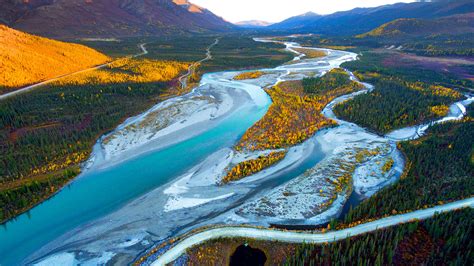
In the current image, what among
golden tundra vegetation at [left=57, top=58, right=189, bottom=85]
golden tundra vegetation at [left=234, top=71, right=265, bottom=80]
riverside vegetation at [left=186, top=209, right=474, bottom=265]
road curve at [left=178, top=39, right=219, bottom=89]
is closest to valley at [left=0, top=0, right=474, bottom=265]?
riverside vegetation at [left=186, top=209, right=474, bottom=265]

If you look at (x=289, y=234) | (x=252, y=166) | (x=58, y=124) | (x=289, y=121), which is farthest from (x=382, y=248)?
(x=58, y=124)

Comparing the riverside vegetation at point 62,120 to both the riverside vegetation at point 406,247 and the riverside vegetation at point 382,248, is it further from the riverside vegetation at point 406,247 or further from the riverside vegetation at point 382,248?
the riverside vegetation at point 406,247

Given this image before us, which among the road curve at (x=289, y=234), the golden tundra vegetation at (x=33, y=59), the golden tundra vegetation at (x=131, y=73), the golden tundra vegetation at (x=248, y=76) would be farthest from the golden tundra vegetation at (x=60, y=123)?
the golden tundra vegetation at (x=248, y=76)

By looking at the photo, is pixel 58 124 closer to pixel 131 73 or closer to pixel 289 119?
pixel 131 73

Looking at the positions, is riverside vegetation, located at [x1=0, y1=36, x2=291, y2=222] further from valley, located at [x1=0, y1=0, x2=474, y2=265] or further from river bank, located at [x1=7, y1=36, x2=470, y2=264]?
river bank, located at [x1=7, y1=36, x2=470, y2=264]

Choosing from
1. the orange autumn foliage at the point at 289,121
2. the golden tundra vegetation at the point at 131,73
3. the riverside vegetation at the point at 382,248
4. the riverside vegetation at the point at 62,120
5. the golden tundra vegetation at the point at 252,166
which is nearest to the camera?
the riverside vegetation at the point at 382,248

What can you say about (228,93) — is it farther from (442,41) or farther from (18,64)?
(442,41)
